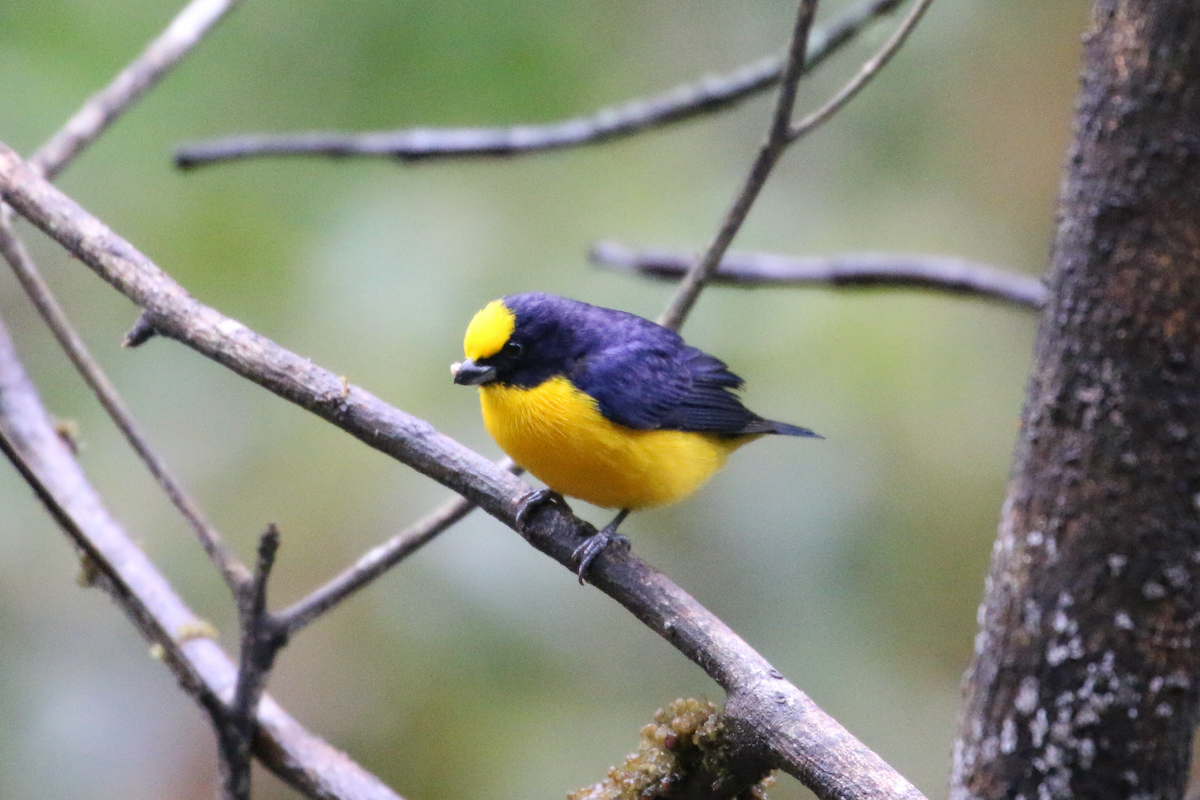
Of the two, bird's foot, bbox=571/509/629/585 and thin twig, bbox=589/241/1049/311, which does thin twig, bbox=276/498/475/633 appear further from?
thin twig, bbox=589/241/1049/311

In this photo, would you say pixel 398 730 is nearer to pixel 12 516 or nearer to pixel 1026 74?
pixel 12 516

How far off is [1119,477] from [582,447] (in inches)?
53.5

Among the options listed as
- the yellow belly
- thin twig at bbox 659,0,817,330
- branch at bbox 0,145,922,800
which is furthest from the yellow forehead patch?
branch at bbox 0,145,922,800


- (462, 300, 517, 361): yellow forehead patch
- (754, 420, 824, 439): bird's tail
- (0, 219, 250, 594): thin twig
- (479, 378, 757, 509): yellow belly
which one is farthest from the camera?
(754, 420, 824, 439): bird's tail

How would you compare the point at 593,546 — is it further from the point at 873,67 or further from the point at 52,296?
the point at 52,296

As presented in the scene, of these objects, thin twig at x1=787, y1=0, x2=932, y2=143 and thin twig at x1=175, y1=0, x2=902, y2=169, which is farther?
thin twig at x1=175, y1=0, x2=902, y2=169

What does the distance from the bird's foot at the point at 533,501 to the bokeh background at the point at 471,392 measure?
1055mm

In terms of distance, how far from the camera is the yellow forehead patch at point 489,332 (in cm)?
290

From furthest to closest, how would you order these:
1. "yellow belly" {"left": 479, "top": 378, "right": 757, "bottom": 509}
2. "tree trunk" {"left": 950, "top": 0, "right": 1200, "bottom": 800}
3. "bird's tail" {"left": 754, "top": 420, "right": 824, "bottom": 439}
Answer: "bird's tail" {"left": 754, "top": 420, "right": 824, "bottom": 439} → "yellow belly" {"left": 479, "top": 378, "right": 757, "bottom": 509} → "tree trunk" {"left": 950, "top": 0, "right": 1200, "bottom": 800}

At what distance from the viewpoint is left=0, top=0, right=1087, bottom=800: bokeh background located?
12.7ft

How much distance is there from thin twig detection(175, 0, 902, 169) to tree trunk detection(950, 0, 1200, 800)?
60.4 inches

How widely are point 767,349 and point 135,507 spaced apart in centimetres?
246

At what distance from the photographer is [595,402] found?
290cm

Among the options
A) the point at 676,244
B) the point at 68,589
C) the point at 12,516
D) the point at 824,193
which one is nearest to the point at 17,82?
the point at 12,516
